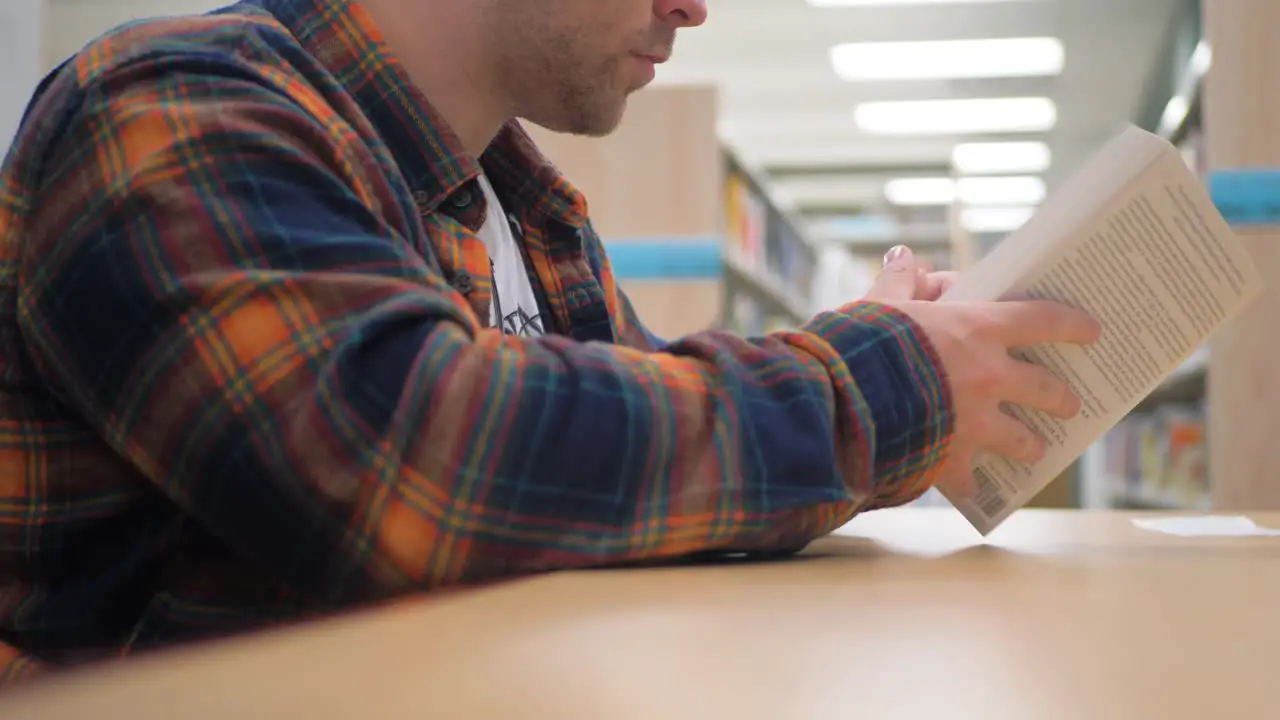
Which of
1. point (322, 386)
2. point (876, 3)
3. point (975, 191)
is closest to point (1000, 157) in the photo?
point (975, 191)

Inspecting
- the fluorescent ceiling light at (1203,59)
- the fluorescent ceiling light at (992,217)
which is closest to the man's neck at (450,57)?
the fluorescent ceiling light at (1203,59)

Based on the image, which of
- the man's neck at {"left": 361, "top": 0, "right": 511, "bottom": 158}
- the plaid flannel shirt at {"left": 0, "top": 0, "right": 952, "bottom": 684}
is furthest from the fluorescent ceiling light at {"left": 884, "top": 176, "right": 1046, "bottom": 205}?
the plaid flannel shirt at {"left": 0, "top": 0, "right": 952, "bottom": 684}

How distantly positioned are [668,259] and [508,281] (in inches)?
98.3

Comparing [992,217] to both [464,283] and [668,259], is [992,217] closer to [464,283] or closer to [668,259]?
[668,259]

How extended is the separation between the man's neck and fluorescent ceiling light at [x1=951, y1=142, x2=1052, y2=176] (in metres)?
7.42

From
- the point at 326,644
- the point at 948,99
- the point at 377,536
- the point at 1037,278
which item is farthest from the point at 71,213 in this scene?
the point at 948,99

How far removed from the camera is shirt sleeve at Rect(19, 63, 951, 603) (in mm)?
536

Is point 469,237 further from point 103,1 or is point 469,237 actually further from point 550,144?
point 103,1

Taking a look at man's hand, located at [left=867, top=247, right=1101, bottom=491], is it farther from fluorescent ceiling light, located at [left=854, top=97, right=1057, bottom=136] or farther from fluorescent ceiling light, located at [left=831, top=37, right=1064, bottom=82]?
fluorescent ceiling light, located at [left=854, top=97, right=1057, bottom=136]

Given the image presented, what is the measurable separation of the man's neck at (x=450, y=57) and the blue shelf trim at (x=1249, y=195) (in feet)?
6.63

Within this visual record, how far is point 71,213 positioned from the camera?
0.57m

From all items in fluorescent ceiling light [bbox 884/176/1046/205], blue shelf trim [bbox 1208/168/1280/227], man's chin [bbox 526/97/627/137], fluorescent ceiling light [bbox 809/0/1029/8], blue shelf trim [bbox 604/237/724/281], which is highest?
man's chin [bbox 526/97/627/137]

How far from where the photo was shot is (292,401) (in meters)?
0.53

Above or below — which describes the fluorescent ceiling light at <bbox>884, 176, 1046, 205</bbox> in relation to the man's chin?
below
